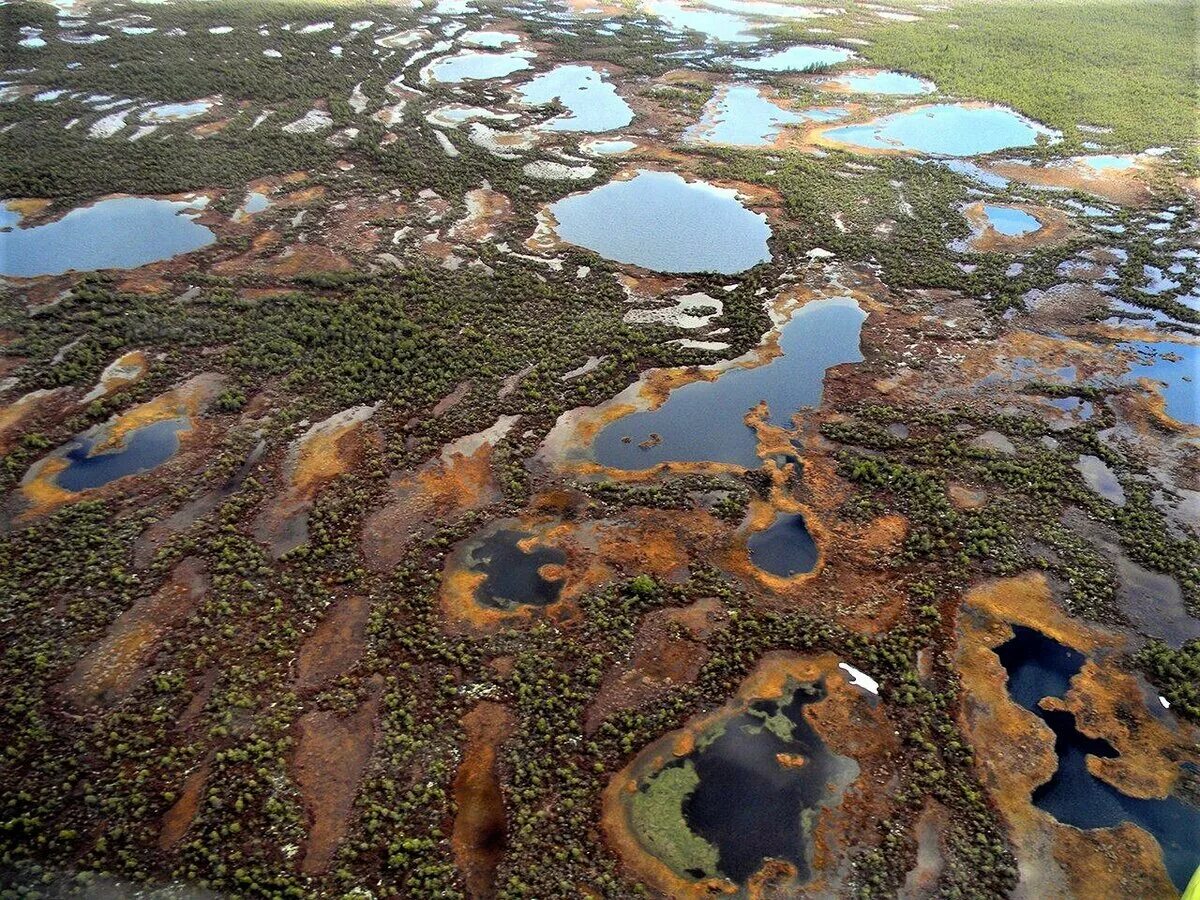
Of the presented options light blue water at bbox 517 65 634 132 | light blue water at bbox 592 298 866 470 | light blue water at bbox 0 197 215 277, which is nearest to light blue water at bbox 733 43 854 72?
light blue water at bbox 517 65 634 132

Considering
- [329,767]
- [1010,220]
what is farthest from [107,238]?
[1010,220]

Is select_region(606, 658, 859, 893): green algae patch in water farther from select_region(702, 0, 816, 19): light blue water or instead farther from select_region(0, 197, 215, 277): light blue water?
select_region(702, 0, 816, 19): light blue water

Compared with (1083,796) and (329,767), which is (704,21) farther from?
(329,767)

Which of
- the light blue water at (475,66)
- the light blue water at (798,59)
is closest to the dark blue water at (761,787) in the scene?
the light blue water at (475,66)

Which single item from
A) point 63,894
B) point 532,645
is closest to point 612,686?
point 532,645

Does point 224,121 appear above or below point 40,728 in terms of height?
above

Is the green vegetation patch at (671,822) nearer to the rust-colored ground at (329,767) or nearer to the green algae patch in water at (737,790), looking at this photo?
the green algae patch in water at (737,790)

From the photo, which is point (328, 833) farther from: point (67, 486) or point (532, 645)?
point (67, 486)

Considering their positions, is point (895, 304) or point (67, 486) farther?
point (895, 304)
